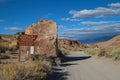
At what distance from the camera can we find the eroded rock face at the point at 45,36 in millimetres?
33562

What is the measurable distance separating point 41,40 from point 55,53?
2274 millimetres

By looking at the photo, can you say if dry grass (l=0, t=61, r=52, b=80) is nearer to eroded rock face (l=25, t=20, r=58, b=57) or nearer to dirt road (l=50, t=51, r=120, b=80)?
dirt road (l=50, t=51, r=120, b=80)

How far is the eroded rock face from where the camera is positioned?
110 feet

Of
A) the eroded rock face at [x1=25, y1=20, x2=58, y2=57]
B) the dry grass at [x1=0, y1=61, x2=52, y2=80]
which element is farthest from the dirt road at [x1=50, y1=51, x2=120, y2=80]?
the eroded rock face at [x1=25, y1=20, x2=58, y2=57]

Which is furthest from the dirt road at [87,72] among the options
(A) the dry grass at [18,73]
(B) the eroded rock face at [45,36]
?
(B) the eroded rock face at [45,36]

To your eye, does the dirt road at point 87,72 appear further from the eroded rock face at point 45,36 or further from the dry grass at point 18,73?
the eroded rock face at point 45,36

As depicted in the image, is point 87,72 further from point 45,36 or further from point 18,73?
point 45,36

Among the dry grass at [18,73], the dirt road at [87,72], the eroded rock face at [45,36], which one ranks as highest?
the eroded rock face at [45,36]

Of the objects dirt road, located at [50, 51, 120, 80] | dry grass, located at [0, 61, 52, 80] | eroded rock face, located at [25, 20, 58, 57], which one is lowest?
dirt road, located at [50, 51, 120, 80]

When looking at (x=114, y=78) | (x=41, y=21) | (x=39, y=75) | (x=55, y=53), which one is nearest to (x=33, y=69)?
(x=39, y=75)

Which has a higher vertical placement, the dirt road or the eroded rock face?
the eroded rock face

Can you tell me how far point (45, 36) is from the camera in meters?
34.3

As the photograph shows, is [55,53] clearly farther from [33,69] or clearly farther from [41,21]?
[33,69]

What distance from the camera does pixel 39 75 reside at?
16078mm
